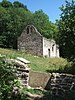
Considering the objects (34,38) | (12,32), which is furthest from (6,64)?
(12,32)

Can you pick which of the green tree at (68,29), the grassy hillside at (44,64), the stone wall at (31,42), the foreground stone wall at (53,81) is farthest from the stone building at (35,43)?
the foreground stone wall at (53,81)

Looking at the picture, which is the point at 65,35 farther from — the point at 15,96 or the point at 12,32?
the point at 12,32

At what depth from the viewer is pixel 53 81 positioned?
440 inches

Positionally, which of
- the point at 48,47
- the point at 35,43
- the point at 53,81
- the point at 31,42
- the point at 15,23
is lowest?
the point at 53,81

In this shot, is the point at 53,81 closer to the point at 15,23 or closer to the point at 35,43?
the point at 35,43

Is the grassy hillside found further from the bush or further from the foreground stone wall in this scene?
the bush

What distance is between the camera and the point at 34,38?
136ft

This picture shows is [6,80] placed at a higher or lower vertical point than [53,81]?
higher

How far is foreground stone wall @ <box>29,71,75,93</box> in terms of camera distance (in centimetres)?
1074

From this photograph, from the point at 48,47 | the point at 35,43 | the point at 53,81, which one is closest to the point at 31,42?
the point at 35,43

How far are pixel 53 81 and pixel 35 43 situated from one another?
30008mm

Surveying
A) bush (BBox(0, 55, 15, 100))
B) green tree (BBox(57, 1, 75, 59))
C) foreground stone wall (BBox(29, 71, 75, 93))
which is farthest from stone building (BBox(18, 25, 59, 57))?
bush (BBox(0, 55, 15, 100))

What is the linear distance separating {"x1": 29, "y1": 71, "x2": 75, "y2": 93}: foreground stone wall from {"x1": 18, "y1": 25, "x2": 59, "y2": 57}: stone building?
93.7 ft

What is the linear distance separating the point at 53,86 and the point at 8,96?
235cm
